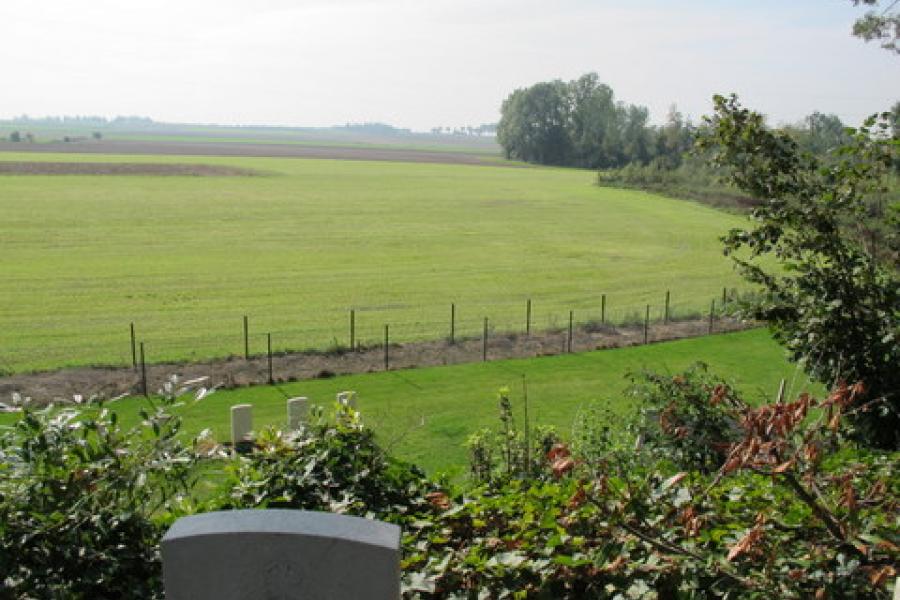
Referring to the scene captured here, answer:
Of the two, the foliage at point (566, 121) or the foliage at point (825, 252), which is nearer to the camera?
the foliage at point (825, 252)

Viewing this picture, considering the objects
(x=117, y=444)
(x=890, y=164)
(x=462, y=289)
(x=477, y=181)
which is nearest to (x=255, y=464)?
(x=117, y=444)

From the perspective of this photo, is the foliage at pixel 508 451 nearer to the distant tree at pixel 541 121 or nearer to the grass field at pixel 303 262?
the grass field at pixel 303 262

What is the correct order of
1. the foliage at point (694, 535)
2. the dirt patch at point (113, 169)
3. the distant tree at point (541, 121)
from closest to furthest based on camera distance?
the foliage at point (694, 535) → the dirt patch at point (113, 169) → the distant tree at point (541, 121)

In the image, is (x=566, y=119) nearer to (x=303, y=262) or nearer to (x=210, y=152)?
(x=210, y=152)

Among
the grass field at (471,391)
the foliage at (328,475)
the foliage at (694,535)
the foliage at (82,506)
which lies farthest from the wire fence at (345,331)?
the foliage at (694,535)

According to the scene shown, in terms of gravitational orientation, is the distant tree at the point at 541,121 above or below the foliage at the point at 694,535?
above

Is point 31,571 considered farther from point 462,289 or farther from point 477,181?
point 477,181

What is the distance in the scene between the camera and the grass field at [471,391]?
50.9ft

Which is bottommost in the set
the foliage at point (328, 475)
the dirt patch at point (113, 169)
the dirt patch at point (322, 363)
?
the dirt patch at point (322, 363)

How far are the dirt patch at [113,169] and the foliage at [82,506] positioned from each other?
80827 millimetres

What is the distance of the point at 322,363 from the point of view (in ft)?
69.7

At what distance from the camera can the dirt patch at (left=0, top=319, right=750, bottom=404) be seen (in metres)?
19.0

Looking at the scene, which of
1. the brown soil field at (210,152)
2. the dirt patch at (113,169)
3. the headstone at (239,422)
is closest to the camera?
the headstone at (239,422)

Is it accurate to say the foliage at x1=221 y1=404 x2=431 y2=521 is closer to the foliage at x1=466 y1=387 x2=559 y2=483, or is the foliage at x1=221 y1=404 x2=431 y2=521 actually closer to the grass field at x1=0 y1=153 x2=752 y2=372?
the foliage at x1=466 y1=387 x2=559 y2=483
